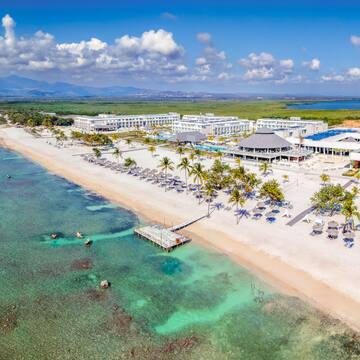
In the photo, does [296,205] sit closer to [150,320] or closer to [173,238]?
[173,238]

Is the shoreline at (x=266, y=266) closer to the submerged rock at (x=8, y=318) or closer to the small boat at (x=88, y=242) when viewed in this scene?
the small boat at (x=88, y=242)

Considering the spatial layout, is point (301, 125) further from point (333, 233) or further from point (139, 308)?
point (139, 308)

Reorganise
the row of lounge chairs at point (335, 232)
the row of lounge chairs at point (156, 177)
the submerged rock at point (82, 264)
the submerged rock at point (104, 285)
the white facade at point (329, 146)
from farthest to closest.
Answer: the white facade at point (329, 146), the row of lounge chairs at point (156, 177), the row of lounge chairs at point (335, 232), the submerged rock at point (82, 264), the submerged rock at point (104, 285)

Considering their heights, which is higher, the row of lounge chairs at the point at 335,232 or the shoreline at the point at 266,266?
the row of lounge chairs at the point at 335,232

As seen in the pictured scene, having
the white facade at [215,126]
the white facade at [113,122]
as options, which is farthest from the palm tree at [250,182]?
the white facade at [113,122]

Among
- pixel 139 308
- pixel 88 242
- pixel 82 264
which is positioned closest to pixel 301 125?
pixel 88 242

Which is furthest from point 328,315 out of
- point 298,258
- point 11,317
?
point 11,317

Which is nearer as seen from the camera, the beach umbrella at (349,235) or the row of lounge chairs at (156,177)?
the beach umbrella at (349,235)
